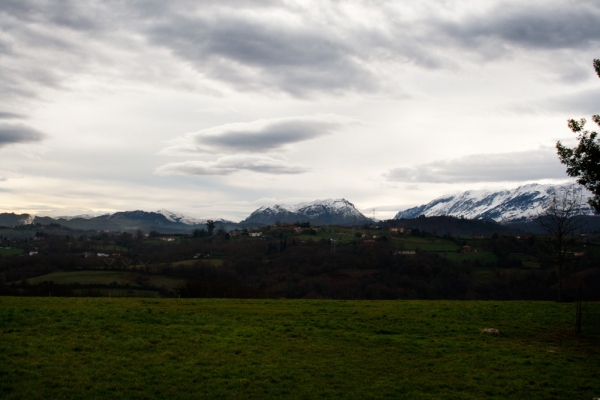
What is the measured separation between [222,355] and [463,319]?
16.1m

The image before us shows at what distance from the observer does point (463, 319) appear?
27578 mm

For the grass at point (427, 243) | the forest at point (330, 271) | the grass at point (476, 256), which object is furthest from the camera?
the grass at point (427, 243)

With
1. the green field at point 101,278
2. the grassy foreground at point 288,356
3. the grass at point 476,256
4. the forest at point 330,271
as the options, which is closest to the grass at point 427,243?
the forest at point 330,271

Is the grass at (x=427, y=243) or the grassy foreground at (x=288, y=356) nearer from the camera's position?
the grassy foreground at (x=288, y=356)

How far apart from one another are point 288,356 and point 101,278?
95735 mm

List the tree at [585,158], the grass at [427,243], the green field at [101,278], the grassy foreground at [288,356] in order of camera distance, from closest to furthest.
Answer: the grassy foreground at [288,356]
the tree at [585,158]
the green field at [101,278]
the grass at [427,243]

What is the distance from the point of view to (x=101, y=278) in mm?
102750

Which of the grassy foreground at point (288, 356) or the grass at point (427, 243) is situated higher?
the grassy foreground at point (288, 356)

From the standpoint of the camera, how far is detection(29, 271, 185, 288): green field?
96231 mm

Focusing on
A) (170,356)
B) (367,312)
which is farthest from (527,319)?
(170,356)

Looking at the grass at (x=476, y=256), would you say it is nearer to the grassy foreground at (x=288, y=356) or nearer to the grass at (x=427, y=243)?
the grass at (x=427, y=243)

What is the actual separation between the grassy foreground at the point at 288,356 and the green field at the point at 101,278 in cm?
7416

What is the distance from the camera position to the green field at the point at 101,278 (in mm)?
96231

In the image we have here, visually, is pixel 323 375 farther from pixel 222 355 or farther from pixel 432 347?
pixel 432 347
